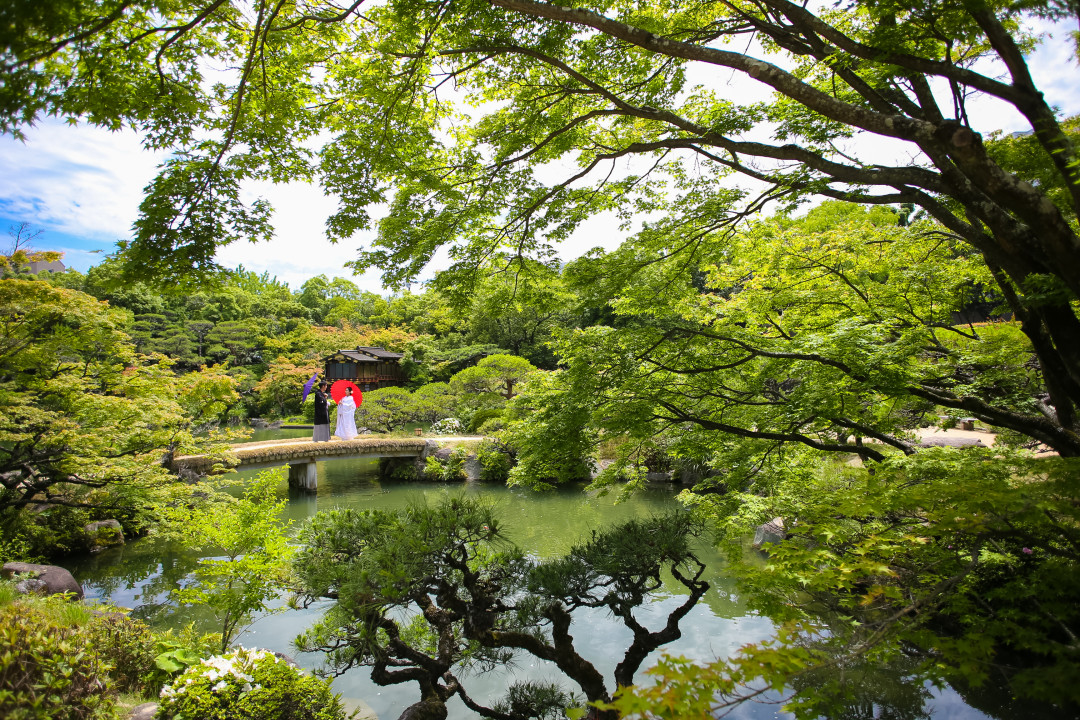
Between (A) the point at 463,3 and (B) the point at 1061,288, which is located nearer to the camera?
(B) the point at 1061,288

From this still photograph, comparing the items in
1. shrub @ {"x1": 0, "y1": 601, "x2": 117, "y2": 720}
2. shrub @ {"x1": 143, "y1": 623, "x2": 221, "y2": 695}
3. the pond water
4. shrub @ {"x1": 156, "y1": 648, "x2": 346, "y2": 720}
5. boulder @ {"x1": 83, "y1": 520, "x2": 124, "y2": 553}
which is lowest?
the pond water

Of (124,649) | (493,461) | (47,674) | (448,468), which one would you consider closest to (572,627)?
(124,649)

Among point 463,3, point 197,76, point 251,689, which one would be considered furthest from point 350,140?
point 251,689

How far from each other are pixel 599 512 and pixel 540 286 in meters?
7.28

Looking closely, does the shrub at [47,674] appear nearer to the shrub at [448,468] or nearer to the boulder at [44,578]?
the boulder at [44,578]

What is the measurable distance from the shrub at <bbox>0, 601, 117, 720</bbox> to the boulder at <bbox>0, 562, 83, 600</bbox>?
3056mm

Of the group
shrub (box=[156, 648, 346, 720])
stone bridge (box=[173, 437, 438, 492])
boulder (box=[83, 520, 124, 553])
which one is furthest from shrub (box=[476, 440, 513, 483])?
shrub (box=[156, 648, 346, 720])

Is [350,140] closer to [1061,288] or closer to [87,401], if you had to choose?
[1061,288]

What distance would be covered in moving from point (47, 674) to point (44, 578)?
13.7 ft

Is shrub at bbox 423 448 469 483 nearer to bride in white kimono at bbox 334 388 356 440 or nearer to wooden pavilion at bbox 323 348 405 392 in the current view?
bride in white kimono at bbox 334 388 356 440

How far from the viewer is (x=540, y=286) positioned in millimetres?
4754

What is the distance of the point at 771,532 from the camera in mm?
7492

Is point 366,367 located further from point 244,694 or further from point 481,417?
point 244,694

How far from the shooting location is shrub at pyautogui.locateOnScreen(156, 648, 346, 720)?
3.14m
